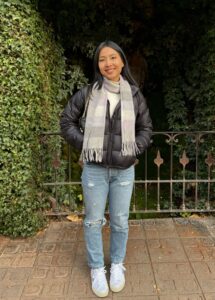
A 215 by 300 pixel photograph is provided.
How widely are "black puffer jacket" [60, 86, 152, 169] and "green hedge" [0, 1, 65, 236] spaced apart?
0.96 metres

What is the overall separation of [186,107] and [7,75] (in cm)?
271

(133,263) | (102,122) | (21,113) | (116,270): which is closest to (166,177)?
(133,263)

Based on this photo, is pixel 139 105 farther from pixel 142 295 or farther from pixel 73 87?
pixel 73 87

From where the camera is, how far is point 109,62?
286cm

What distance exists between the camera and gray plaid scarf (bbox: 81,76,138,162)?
2873mm

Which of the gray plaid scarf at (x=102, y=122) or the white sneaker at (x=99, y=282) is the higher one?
the gray plaid scarf at (x=102, y=122)

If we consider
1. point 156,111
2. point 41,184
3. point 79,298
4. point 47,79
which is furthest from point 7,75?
point 156,111

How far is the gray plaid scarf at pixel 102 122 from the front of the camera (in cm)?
287

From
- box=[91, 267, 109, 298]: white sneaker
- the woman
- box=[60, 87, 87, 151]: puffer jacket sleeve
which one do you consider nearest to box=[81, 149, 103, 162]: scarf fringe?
the woman

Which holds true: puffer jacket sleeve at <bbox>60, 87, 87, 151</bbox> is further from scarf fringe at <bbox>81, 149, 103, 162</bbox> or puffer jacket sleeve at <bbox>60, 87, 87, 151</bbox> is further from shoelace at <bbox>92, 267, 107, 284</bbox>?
shoelace at <bbox>92, 267, 107, 284</bbox>

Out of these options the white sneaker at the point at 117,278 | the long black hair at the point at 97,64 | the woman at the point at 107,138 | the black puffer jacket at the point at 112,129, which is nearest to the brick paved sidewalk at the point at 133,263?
the white sneaker at the point at 117,278

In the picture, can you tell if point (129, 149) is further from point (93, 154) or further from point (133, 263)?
point (133, 263)

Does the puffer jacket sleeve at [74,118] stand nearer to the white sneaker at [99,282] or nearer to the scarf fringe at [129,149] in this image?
the scarf fringe at [129,149]

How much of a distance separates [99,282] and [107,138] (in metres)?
1.12
